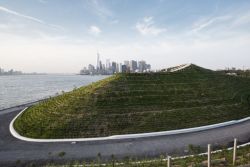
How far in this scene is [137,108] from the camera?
90.4ft

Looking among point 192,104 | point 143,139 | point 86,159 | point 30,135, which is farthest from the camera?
point 192,104

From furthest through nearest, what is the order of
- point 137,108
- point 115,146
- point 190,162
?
point 137,108 < point 115,146 < point 190,162

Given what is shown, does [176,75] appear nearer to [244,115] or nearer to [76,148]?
[244,115]

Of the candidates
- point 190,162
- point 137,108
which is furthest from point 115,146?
point 137,108

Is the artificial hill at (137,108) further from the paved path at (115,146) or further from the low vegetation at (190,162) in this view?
the low vegetation at (190,162)

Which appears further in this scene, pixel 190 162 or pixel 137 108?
pixel 137 108

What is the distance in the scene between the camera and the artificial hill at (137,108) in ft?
78.8

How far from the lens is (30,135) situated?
23.0 metres

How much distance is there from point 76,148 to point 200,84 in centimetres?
2412

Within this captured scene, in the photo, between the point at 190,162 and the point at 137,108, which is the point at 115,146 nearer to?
the point at 190,162

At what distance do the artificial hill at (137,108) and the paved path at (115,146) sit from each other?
87.5 inches

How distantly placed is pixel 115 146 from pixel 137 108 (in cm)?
862

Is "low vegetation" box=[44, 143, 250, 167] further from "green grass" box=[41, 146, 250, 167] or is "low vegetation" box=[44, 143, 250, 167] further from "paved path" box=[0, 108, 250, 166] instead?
"paved path" box=[0, 108, 250, 166]

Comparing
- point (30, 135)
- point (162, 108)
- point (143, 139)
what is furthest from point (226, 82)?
point (30, 135)
